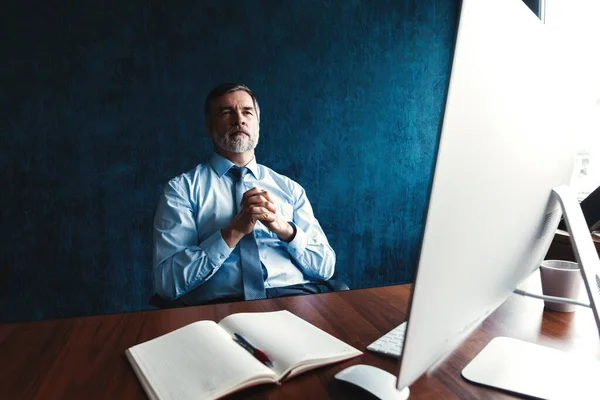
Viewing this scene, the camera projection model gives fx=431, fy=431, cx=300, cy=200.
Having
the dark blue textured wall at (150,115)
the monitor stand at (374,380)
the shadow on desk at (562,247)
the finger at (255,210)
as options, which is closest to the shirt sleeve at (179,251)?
the finger at (255,210)

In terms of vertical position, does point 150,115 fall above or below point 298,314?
above

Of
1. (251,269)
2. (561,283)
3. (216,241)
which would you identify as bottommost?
(251,269)

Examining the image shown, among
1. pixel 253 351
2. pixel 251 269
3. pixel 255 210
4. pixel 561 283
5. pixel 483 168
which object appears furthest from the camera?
pixel 251 269

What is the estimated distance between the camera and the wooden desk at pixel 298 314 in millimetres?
671

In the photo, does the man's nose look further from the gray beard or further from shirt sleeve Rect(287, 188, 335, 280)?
shirt sleeve Rect(287, 188, 335, 280)

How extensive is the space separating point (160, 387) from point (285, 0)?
226 centimetres

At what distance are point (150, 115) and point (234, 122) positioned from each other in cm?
67

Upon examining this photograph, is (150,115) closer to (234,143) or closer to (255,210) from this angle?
(234,143)

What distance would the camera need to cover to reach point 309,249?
1701mm

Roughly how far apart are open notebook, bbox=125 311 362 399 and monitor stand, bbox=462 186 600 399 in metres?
0.23

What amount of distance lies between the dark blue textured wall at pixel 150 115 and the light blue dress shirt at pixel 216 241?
605 mm

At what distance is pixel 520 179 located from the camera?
0.57 meters

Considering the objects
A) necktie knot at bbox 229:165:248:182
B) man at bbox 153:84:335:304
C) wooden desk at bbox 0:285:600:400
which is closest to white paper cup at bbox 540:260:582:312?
wooden desk at bbox 0:285:600:400

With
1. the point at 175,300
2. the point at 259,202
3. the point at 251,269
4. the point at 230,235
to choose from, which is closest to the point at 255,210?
the point at 259,202
